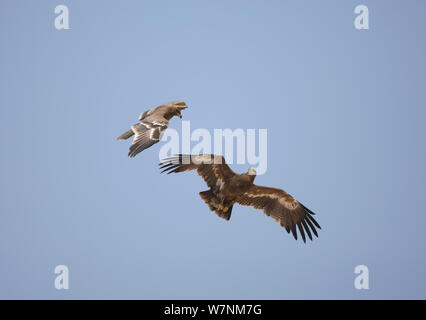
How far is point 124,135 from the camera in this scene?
15492 millimetres

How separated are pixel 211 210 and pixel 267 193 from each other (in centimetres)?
142

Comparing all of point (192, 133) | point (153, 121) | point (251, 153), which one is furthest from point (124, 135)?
point (251, 153)

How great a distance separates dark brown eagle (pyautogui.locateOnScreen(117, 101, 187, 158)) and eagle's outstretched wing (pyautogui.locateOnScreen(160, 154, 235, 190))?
0.65 m

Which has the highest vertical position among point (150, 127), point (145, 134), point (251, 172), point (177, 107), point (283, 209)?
point (177, 107)

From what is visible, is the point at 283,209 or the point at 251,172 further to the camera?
the point at 283,209

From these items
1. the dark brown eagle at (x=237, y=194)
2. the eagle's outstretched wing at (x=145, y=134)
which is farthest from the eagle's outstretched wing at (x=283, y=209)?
the eagle's outstretched wing at (x=145, y=134)

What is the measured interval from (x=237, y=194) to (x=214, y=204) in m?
0.58

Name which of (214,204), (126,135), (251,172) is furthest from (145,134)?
(251,172)

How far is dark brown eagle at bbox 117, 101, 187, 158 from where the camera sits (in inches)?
564

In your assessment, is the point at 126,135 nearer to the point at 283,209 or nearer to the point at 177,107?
the point at 177,107

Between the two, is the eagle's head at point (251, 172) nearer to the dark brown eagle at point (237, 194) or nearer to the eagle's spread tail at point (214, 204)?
the dark brown eagle at point (237, 194)

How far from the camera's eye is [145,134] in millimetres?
14883

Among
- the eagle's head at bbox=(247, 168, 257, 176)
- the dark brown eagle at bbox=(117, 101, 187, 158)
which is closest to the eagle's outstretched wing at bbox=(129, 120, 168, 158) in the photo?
the dark brown eagle at bbox=(117, 101, 187, 158)
